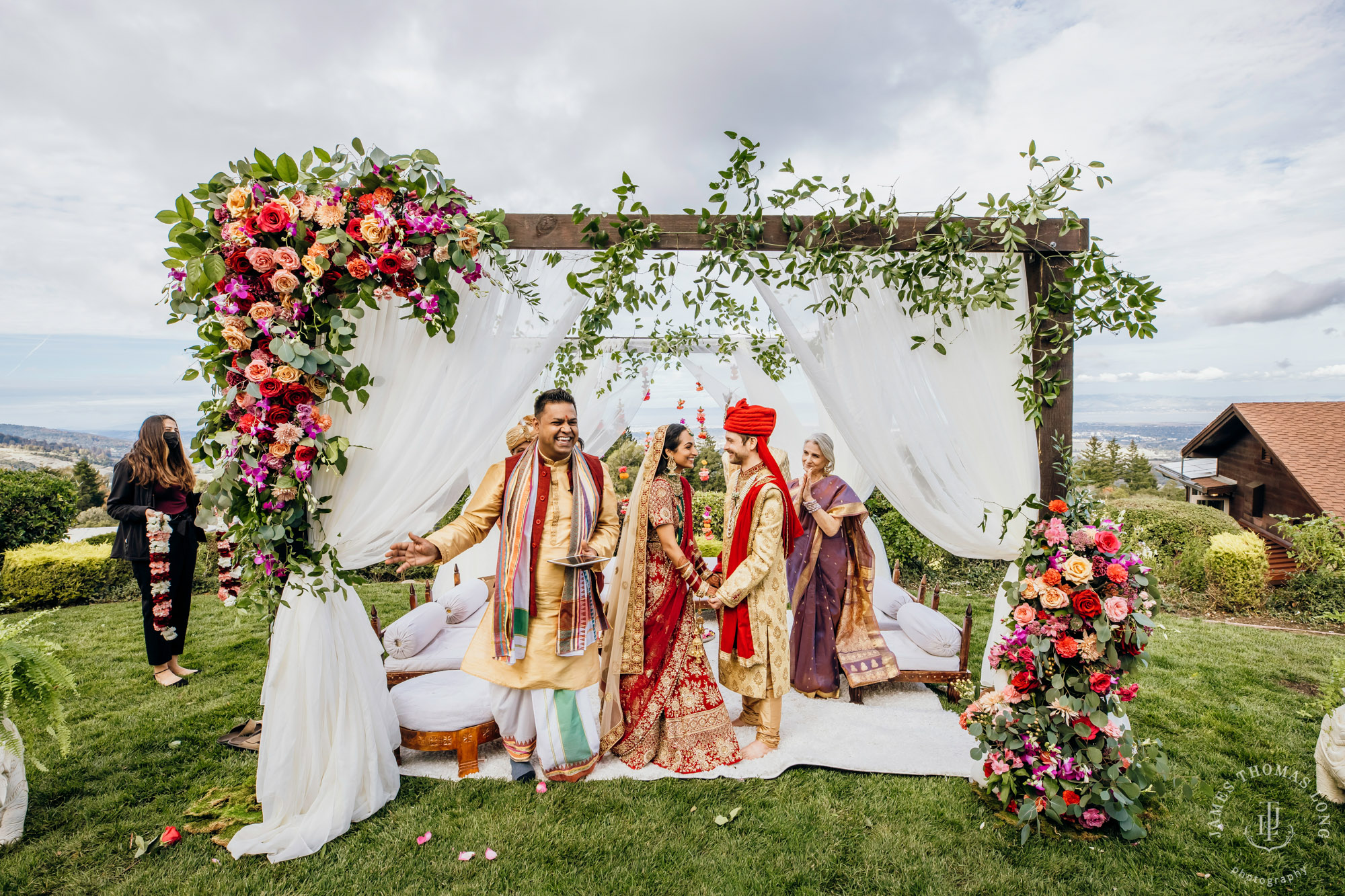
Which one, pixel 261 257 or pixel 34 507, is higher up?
pixel 261 257

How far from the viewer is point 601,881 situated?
2.41 m

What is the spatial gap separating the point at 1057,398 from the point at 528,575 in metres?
2.73

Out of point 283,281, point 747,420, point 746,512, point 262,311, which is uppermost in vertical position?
point 283,281

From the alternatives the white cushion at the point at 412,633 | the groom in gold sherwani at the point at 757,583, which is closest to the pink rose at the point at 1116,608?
the groom in gold sherwani at the point at 757,583

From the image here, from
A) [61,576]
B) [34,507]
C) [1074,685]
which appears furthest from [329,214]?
[34,507]

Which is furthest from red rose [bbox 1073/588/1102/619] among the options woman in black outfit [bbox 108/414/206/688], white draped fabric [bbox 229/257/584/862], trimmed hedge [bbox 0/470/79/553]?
trimmed hedge [bbox 0/470/79/553]

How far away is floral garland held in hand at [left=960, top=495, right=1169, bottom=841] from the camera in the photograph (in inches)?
102

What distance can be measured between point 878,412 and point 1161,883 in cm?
220

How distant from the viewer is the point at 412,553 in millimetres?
2754

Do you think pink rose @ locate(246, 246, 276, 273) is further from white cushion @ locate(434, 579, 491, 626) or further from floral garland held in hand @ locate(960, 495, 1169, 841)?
floral garland held in hand @ locate(960, 495, 1169, 841)

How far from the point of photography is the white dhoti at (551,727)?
10.0 feet

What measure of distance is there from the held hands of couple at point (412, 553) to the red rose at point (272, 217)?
4.56ft

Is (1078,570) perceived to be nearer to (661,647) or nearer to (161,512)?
(661,647)

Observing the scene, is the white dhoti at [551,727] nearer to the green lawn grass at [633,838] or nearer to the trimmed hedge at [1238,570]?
the green lawn grass at [633,838]
